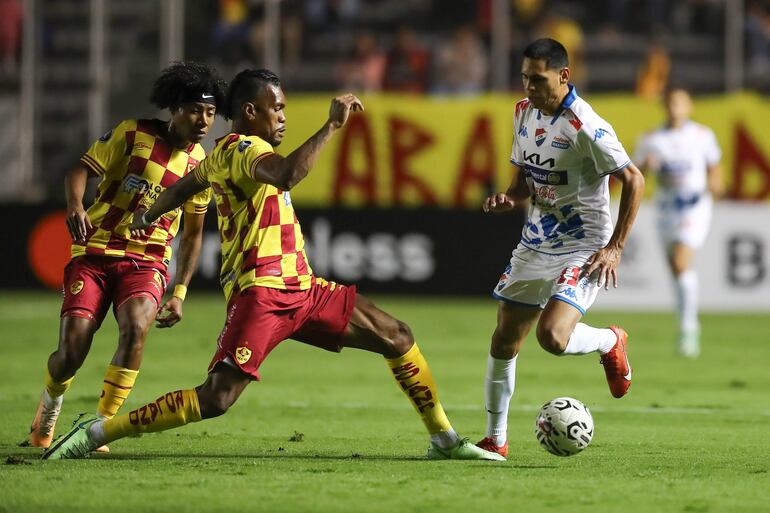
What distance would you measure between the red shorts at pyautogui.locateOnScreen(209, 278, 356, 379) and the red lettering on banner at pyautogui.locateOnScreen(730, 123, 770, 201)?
39.7ft

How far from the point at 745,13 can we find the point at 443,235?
499cm

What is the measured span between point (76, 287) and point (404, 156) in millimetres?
11354

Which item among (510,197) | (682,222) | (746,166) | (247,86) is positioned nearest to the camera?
(247,86)

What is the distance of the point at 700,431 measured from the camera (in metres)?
8.10

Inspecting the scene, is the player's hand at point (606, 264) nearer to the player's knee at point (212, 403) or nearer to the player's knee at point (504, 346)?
the player's knee at point (504, 346)

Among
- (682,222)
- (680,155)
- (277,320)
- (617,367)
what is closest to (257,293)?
(277,320)

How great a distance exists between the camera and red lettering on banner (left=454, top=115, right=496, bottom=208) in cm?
1803

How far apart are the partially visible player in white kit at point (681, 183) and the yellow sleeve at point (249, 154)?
294 inches

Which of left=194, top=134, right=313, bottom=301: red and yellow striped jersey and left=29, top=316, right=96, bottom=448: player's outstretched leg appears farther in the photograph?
left=29, top=316, right=96, bottom=448: player's outstretched leg

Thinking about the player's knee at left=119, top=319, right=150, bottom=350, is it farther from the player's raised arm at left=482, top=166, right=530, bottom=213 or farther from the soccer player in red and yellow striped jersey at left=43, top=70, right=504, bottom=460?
the player's raised arm at left=482, top=166, right=530, bottom=213

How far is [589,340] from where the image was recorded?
7.01 metres

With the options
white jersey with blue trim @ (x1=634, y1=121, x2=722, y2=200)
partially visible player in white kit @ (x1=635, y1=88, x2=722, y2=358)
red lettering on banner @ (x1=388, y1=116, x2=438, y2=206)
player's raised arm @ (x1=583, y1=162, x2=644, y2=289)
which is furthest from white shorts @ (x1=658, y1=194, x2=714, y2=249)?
player's raised arm @ (x1=583, y1=162, x2=644, y2=289)

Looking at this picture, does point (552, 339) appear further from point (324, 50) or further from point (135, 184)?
point (324, 50)

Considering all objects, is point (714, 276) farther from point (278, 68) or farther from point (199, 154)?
point (199, 154)
